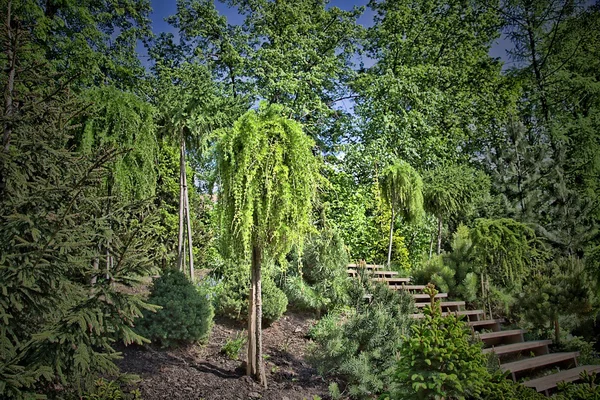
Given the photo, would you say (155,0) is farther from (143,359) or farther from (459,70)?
(459,70)

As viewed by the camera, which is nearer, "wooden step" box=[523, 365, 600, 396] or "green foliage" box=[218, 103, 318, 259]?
"green foliage" box=[218, 103, 318, 259]

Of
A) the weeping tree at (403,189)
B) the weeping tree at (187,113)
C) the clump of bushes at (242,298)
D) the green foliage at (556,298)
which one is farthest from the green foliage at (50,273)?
the weeping tree at (403,189)

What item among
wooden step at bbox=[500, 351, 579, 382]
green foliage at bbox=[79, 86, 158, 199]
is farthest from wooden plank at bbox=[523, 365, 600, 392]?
green foliage at bbox=[79, 86, 158, 199]

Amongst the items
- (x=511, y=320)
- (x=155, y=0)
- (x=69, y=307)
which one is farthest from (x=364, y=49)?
(x=69, y=307)

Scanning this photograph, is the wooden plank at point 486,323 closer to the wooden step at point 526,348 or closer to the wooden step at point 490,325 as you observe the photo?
the wooden step at point 490,325

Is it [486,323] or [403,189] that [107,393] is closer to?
[486,323]

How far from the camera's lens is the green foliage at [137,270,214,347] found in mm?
3857

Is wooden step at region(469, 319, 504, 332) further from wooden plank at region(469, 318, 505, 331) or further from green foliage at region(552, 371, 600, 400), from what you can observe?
green foliage at region(552, 371, 600, 400)

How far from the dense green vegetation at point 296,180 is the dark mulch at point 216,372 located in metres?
0.20

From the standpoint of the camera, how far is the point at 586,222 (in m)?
6.88

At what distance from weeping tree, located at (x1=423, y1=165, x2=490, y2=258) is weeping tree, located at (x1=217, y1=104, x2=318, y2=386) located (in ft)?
16.1

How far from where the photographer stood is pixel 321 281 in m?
5.88

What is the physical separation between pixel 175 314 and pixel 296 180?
1876 mm

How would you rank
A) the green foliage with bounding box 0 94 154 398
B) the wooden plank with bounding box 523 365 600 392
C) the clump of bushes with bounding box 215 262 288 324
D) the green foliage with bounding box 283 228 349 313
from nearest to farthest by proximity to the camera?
the green foliage with bounding box 0 94 154 398 → the wooden plank with bounding box 523 365 600 392 → the clump of bushes with bounding box 215 262 288 324 → the green foliage with bounding box 283 228 349 313
